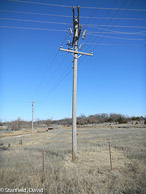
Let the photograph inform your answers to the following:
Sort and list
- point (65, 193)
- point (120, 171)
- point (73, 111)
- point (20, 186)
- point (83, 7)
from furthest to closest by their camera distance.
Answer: point (73, 111) → point (83, 7) → point (120, 171) → point (20, 186) → point (65, 193)

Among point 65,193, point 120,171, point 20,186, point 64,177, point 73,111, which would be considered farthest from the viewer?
point 73,111

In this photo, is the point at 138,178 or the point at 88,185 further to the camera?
the point at 138,178

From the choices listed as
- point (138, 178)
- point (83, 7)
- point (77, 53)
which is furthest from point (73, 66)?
point (138, 178)

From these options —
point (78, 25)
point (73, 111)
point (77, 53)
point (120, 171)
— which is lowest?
point (120, 171)

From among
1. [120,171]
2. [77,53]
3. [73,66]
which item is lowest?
[120,171]

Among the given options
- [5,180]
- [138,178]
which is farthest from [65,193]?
[138,178]

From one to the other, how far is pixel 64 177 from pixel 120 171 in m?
3.07

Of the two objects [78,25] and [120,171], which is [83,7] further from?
[120,171]

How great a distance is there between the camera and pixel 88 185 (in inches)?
218

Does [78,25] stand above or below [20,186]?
above

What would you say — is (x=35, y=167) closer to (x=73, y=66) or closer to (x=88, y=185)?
(x=88, y=185)

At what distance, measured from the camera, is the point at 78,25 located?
35.9 ft

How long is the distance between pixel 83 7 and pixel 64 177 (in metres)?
10.5

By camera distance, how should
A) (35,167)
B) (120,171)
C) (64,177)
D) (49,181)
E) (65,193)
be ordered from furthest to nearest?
(35,167) < (120,171) < (64,177) < (49,181) < (65,193)
